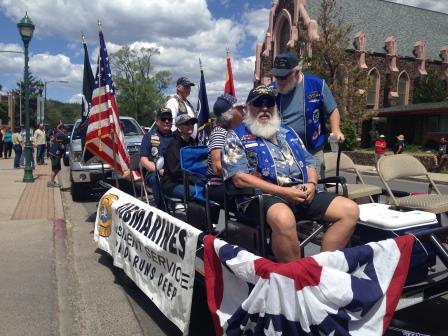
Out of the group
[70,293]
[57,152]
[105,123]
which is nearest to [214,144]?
[70,293]

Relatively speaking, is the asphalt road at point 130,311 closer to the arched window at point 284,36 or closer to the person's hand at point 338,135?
the person's hand at point 338,135

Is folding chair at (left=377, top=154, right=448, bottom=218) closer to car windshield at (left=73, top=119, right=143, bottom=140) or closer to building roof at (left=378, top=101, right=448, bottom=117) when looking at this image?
car windshield at (left=73, top=119, right=143, bottom=140)

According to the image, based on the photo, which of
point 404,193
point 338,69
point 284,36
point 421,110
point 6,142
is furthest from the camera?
point 284,36

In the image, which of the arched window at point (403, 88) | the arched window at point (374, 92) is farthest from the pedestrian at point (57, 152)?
the arched window at point (403, 88)

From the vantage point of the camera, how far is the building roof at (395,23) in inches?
1743

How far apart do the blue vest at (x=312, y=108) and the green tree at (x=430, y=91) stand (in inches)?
1528

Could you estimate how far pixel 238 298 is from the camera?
280 cm

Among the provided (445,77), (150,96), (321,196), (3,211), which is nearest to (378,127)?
(445,77)

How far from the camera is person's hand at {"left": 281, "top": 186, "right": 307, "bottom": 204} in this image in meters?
3.50

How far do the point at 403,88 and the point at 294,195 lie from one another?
148ft

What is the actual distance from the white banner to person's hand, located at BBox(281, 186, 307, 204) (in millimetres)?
746

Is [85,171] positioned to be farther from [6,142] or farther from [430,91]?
[430,91]

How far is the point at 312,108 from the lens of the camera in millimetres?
4695

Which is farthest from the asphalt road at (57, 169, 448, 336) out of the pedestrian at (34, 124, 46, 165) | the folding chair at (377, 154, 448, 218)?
the pedestrian at (34, 124, 46, 165)
